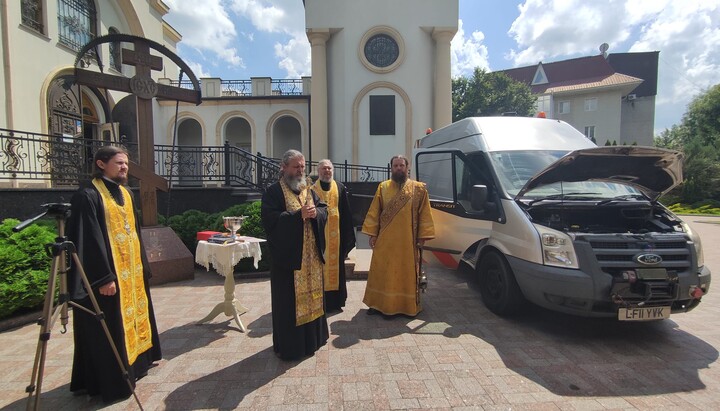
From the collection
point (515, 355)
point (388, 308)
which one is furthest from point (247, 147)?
point (515, 355)

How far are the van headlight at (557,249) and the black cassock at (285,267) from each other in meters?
2.45

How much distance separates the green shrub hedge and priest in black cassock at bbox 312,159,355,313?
323 cm

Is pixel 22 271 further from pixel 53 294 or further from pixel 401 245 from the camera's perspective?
pixel 401 245

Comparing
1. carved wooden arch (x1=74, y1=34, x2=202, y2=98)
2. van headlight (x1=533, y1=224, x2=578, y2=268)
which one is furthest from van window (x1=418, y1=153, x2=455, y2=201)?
carved wooden arch (x1=74, y1=34, x2=202, y2=98)

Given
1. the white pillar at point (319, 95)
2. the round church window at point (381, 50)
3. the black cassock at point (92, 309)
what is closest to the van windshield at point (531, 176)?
the black cassock at point (92, 309)

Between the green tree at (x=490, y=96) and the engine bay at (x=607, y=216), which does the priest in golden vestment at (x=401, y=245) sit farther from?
the green tree at (x=490, y=96)

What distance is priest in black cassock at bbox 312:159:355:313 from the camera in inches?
192

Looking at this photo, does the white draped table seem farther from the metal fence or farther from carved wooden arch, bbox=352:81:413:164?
carved wooden arch, bbox=352:81:413:164

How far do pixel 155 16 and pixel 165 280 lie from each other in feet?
54.7

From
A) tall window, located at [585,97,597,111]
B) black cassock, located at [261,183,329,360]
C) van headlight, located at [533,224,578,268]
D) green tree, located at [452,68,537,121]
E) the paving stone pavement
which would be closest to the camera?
the paving stone pavement

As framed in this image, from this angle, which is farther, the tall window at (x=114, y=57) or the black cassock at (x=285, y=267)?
the tall window at (x=114, y=57)

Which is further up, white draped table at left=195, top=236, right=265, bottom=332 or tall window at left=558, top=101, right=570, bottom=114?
tall window at left=558, top=101, right=570, bottom=114

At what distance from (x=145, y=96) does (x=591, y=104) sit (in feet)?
141

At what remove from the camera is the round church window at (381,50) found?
18.9m
